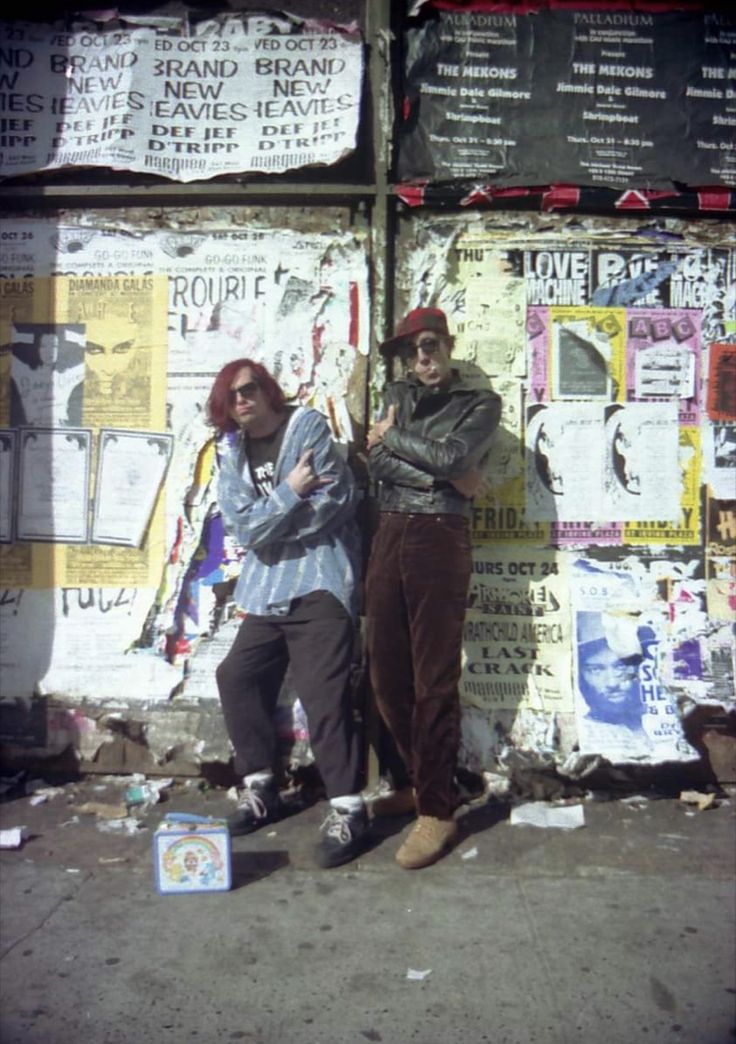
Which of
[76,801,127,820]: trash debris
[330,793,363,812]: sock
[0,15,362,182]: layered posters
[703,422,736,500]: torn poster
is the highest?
[0,15,362,182]: layered posters

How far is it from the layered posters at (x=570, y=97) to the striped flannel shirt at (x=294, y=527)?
1.38 meters

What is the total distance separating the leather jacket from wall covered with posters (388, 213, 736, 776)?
399mm

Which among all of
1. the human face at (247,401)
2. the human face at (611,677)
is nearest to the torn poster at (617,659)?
the human face at (611,677)

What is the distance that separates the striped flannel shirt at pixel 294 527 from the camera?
3955 mm

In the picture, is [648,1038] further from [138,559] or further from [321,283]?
[321,283]

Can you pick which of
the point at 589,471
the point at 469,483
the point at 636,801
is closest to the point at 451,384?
the point at 469,483

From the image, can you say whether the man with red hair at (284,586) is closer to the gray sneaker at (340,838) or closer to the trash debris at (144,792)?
the gray sneaker at (340,838)

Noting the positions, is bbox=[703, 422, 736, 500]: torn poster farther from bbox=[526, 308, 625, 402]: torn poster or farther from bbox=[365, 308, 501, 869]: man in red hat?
bbox=[365, 308, 501, 869]: man in red hat

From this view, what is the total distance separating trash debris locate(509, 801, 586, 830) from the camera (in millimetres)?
4098

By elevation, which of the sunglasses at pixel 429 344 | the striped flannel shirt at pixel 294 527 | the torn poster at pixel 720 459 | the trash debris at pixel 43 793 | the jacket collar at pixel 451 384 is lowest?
the trash debris at pixel 43 793

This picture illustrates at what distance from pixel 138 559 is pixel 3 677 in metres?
0.85

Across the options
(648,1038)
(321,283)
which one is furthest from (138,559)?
(648,1038)

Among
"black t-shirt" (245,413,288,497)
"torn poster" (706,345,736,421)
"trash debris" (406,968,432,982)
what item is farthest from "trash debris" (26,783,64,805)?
"torn poster" (706,345,736,421)

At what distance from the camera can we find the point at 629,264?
4.39 meters
